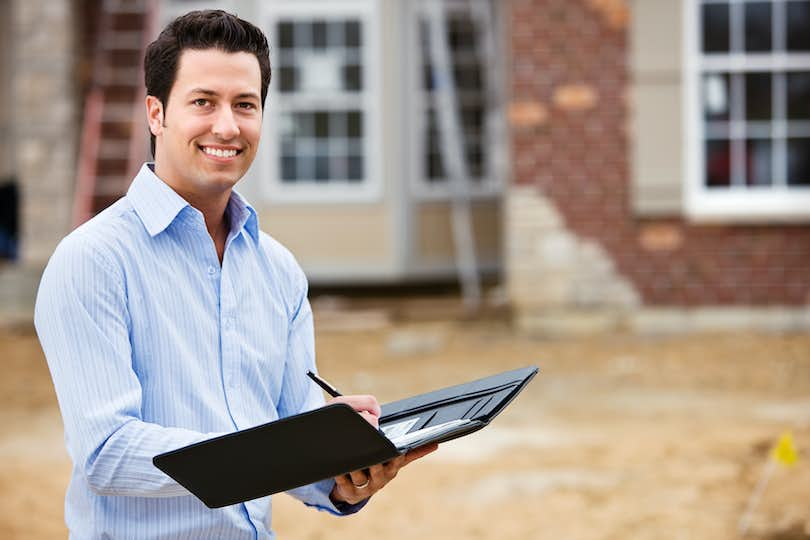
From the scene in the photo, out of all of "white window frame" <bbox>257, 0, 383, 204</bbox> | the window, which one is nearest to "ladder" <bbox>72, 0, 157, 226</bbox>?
"white window frame" <bbox>257, 0, 383, 204</bbox>

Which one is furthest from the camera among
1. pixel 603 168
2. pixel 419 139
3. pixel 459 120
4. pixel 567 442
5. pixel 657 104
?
pixel 459 120

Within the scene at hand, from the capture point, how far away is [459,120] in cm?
1186

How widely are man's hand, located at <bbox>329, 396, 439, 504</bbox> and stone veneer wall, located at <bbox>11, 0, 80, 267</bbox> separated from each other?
928cm

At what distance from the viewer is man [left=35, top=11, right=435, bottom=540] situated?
5.78 feet

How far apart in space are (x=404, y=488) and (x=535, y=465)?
74 cm

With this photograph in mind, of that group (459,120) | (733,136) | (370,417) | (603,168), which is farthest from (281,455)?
(459,120)

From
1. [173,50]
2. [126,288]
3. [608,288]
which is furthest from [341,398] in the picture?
[608,288]

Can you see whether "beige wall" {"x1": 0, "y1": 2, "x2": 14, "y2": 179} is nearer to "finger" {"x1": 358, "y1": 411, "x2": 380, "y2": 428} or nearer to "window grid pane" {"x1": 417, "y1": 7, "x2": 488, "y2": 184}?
"window grid pane" {"x1": 417, "y1": 7, "x2": 488, "y2": 184}

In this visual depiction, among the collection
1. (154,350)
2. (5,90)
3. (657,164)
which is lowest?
(657,164)

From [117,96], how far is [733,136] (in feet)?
19.7

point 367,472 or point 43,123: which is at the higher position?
point 43,123

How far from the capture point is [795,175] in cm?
982

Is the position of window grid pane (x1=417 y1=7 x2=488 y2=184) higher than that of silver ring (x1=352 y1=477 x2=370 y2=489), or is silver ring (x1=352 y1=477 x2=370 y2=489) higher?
window grid pane (x1=417 y1=7 x2=488 y2=184)

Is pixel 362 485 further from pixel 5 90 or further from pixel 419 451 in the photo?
pixel 5 90
